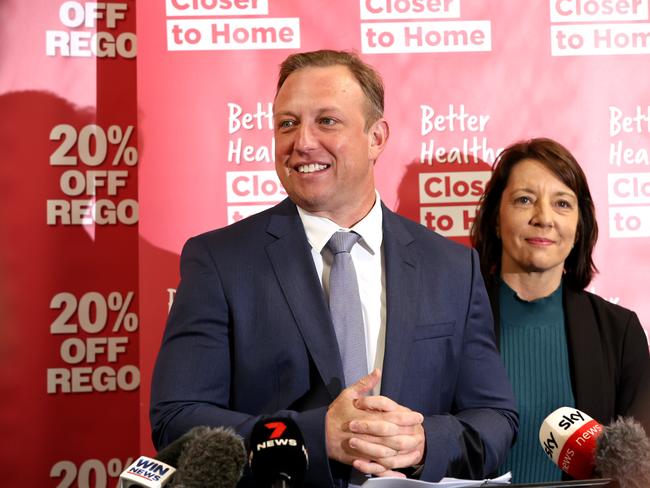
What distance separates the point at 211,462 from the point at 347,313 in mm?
778

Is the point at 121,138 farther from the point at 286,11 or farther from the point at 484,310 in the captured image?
the point at 484,310

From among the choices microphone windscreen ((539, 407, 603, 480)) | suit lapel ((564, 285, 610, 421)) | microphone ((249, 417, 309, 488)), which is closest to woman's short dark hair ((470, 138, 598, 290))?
suit lapel ((564, 285, 610, 421))

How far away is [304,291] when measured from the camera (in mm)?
2121

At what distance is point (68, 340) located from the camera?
3.42 meters

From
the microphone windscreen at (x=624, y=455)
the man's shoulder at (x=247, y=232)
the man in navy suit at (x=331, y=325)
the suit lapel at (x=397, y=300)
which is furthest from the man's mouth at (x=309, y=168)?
the microphone windscreen at (x=624, y=455)

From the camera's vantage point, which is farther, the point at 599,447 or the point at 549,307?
the point at 549,307

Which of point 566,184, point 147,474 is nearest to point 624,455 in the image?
point 147,474

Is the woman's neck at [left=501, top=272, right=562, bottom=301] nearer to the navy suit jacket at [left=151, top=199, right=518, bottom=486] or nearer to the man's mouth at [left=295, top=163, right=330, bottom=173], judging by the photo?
the navy suit jacket at [left=151, top=199, right=518, bottom=486]

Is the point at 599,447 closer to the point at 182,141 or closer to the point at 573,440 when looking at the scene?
the point at 573,440

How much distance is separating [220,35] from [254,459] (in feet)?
6.78

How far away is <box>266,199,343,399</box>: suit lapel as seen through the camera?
2035 mm

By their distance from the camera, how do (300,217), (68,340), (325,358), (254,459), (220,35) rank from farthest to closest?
(68,340), (220,35), (300,217), (325,358), (254,459)

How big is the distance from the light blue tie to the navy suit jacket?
0.05m

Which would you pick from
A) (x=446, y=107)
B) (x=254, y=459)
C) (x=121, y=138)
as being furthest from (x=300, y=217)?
(x=121, y=138)
